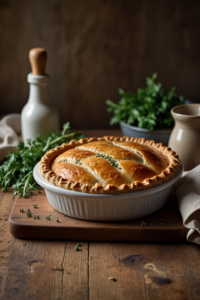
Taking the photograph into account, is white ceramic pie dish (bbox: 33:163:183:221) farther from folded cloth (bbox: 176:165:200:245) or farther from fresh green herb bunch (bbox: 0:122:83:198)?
fresh green herb bunch (bbox: 0:122:83:198)

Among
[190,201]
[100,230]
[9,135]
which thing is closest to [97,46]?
[9,135]

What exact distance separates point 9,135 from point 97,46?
3.81 feet

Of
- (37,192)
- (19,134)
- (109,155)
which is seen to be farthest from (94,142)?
(19,134)

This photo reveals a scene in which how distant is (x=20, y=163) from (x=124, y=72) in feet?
4.88

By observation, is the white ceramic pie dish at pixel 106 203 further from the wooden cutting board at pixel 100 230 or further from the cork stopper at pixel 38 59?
the cork stopper at pixel 38 59

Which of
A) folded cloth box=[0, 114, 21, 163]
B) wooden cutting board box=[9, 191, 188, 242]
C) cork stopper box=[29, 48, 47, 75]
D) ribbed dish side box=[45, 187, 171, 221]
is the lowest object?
folded cloth box=[0, 114, 21, 163]

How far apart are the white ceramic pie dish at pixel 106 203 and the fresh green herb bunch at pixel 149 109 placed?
2.94 ft

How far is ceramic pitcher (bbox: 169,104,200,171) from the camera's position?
213 cm

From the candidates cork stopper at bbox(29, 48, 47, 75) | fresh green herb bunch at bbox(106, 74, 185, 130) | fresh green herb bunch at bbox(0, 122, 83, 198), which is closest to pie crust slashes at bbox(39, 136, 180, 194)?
fresh green herb bunch at bbox(0, 122, 83, 198)

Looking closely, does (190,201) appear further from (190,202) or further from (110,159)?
(110,159)

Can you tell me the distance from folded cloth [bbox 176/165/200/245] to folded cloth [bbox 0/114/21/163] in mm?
1268

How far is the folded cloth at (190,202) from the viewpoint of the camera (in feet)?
5.43

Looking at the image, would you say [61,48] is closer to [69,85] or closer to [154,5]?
[69,85]

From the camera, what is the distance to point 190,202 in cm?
179
